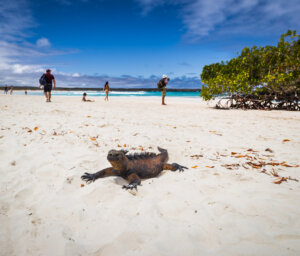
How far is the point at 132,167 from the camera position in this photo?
339cm

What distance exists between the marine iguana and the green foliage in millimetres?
13264

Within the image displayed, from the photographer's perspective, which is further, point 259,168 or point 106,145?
point 106,145

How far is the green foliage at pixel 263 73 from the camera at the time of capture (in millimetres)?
13477

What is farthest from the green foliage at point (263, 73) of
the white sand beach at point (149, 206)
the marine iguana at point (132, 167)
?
the marine iguana at point (132, 167)

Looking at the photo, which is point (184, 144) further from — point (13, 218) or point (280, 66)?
point (280, 66)

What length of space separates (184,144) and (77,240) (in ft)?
12.8

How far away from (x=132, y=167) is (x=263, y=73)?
16.4 metres

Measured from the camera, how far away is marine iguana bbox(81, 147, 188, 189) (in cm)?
301

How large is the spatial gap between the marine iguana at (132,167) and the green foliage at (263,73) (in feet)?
43.5

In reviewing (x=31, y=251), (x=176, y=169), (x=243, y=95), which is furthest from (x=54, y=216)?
(x=243, y=95)

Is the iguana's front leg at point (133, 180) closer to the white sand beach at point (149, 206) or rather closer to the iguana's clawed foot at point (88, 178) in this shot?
the white sand beach at point (149, 206)

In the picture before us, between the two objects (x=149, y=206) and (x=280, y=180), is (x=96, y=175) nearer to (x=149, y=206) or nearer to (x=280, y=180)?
(x=149, y=206)

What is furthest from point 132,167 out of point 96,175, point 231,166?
point 231,166

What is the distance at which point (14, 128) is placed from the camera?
576cm
